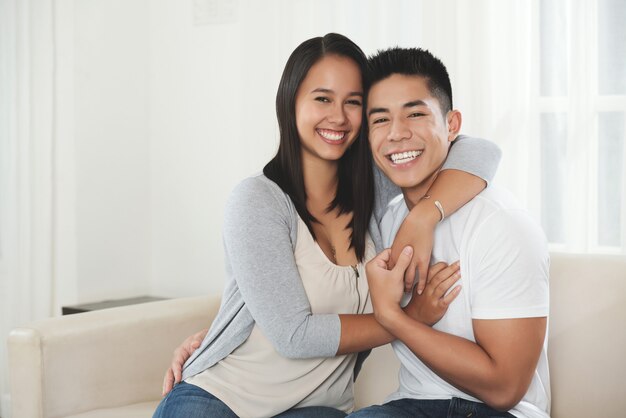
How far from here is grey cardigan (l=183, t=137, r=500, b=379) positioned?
5.52ft

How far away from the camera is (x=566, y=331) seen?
1951mm

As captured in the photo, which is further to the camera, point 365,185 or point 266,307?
point 365,185

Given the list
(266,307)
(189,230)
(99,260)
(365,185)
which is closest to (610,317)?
(365,185)

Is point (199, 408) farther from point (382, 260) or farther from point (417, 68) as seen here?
point (417, 68)

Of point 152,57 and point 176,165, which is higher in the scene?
point 152,57

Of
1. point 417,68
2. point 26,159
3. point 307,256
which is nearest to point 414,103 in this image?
point 417,68

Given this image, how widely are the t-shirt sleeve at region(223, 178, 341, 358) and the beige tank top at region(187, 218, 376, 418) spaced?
0.19ft

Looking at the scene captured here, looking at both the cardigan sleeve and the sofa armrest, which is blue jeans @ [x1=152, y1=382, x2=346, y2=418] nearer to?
the sofa armrest

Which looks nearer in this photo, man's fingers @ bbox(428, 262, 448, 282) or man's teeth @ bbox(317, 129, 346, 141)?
man's fingers @ bbox(428, 262, 448, 282)

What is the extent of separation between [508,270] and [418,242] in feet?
0.67

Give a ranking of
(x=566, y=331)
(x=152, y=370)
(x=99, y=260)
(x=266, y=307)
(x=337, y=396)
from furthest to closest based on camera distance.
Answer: (x=99, y=260) → (x=152, y=370) → (x=566, y=331) → (x=337, y=396) → (x=266, y=307)

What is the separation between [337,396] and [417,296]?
12.8 inches

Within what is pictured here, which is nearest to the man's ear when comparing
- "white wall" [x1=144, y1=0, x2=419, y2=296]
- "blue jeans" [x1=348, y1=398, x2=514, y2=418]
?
"blue jeans" [x1=348, y1=398, x2=514, y2=418]

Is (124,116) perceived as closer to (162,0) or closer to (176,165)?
(176,165)
